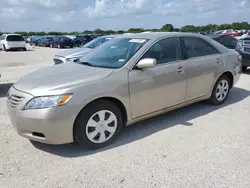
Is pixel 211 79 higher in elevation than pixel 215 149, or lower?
higher

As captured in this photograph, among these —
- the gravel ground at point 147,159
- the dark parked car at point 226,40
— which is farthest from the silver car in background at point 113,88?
the dark parked car at point 226,40

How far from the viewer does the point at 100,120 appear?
3.30 metres

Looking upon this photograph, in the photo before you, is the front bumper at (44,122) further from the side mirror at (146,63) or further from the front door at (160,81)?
the side mirror at (146,63)

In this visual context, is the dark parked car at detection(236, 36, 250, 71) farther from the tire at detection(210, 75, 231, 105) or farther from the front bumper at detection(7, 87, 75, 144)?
the front bumper at detection(7, 87, 75, 144)

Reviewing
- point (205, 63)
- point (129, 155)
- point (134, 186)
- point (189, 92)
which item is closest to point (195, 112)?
point (189, 92)

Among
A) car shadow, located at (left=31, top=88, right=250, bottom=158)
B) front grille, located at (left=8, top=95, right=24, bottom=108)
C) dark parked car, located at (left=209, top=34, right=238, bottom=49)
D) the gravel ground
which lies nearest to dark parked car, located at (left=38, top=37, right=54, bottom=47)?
dark parked car, located at (left=209, top=34, right=238, bottom=49)

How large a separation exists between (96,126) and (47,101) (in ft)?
2.44

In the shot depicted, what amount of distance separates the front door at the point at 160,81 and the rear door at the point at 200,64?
6.7 inches

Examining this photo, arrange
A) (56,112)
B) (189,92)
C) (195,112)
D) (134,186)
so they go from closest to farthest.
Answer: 1. (134,186)
2. (56,112)
3. (189,92)
4. (195,112)

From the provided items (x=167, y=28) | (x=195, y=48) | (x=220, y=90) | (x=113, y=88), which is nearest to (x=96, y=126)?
(x=113, y=88)

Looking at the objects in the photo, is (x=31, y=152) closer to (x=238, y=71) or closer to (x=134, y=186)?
(x=134, y=186)

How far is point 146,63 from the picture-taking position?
3.49 metres

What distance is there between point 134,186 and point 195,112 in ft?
8.35

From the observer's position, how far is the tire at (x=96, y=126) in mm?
3139
